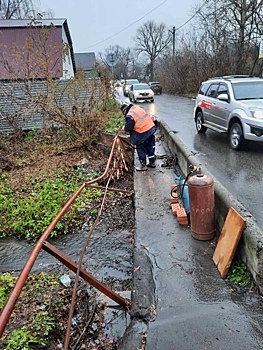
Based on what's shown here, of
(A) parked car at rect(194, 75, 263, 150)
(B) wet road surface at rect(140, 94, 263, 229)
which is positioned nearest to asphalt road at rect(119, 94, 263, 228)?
(B) wet road surface at rect(140, 94, 263, 229)

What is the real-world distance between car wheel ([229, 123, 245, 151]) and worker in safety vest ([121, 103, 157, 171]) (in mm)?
2558

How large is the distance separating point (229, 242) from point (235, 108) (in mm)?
5838

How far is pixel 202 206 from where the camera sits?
399 cm

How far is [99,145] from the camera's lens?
9789 mm

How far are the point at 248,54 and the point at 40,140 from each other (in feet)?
64.6

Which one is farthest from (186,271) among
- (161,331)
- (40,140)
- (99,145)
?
(40,140)

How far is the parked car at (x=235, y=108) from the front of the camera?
779cm

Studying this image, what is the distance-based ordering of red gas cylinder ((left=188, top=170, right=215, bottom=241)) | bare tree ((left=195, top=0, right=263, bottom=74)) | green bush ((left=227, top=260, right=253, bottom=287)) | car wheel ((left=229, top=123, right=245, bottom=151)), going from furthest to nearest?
bare tree ((left=195, top=0, right=263, bottom=74)), car wheel ((left=229, top=123, right=245, bottom=151)), red gas cylinder ((left=188, top=170, right=215, bottom=241)), green bush ((left=227, top=260, right=253, bottom=287))

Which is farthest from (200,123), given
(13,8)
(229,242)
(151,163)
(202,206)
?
(13,8)

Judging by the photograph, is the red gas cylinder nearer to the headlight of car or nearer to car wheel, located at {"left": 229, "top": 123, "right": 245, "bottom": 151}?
the headlight of car

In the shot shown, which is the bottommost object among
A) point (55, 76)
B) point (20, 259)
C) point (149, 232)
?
point (20, 259)

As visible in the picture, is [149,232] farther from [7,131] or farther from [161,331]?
[7,131]

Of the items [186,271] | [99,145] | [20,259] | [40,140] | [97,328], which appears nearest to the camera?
[97,328]

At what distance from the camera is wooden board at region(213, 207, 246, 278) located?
3320 mm
